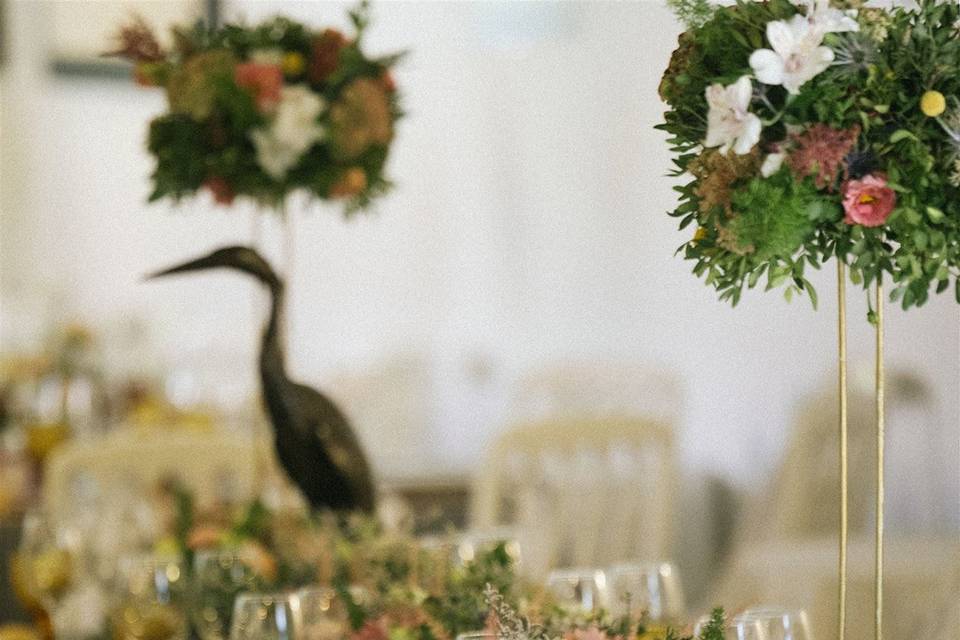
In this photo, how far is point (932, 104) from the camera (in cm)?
109

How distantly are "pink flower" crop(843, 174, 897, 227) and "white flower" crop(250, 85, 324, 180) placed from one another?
1.34 metres

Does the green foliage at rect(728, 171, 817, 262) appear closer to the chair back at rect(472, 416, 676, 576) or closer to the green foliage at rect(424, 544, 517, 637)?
the green foliage at rect(424, 544, 517, 637)

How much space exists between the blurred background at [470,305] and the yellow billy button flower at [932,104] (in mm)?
1998

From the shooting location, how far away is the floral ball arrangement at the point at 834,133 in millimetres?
1091

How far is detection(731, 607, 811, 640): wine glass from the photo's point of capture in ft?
4.03

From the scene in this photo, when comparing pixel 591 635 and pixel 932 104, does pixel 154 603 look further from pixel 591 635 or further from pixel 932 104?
pixel 932 104

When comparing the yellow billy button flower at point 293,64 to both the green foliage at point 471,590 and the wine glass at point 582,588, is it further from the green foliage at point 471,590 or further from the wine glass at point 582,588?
the wine glass at point 582,588

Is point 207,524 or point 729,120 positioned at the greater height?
point 729,120

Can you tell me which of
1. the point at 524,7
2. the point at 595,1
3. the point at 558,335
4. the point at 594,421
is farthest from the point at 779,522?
the point at 524,7

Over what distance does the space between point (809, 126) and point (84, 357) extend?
398 centimetres

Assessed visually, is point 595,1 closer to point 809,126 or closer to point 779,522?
point 779,522

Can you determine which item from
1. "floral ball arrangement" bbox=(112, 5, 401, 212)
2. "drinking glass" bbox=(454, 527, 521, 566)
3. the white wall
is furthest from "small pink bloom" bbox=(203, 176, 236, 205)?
the white wall

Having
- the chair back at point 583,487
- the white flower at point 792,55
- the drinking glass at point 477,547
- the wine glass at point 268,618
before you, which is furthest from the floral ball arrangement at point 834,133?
the chair back at point 583,487

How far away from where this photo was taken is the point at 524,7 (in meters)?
5.37
